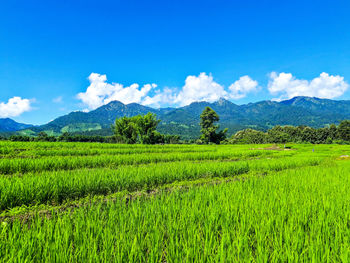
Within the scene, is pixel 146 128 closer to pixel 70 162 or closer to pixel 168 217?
pixel 70 162

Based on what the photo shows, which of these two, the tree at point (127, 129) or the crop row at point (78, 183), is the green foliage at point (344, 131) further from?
the crop row at point (78, 183)

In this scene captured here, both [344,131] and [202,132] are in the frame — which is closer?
[202,132]

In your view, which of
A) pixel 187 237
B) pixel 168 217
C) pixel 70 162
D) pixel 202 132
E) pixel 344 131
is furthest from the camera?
pixel 344 131

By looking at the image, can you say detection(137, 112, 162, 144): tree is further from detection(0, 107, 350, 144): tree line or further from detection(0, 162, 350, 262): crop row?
detection(0, 162, 350, 262): crop row

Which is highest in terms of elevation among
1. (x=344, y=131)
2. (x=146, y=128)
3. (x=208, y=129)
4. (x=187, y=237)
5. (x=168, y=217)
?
(x=146, y=128)

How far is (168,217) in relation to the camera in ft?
8.74

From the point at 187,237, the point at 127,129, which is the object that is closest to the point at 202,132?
the point at 127,129

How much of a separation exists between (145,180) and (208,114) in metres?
42.2

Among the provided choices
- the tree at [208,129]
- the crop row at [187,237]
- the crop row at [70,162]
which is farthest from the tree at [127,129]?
the crop row at [187,237]

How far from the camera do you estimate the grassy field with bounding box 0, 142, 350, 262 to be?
1824mm

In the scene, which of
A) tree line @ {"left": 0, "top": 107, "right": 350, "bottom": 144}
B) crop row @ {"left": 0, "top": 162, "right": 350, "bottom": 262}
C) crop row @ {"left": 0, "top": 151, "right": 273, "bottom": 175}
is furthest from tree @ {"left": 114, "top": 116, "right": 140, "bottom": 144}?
crop row @ {"left": 0, "top": 162, "right": 350, "bottom": 262}

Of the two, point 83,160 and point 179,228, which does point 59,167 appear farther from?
point 179,228

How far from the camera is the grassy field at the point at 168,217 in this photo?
1824 mm

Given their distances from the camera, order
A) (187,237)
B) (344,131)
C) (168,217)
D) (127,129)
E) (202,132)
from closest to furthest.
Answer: (187,237) < (168,217) < (202,132) < (127,129) < (344,131)
